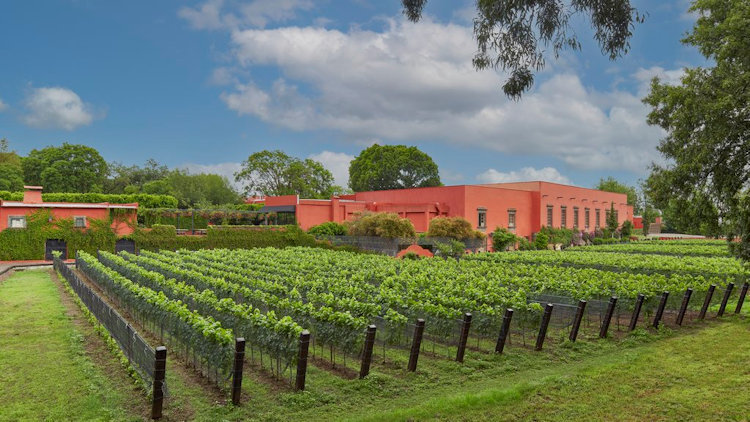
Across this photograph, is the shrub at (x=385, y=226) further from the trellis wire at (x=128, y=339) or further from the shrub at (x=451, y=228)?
the trellis wire at (x=128, y=339)

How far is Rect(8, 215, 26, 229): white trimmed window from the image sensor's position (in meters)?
31.5

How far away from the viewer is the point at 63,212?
1299 inches

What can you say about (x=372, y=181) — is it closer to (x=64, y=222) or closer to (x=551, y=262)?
(x=64, y=222)

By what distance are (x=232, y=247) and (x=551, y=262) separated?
2338cm

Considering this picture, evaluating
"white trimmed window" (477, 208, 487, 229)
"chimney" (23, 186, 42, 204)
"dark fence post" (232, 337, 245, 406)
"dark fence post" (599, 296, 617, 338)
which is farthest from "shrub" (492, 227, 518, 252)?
"dark fence post" (232, 337, 245, 406)

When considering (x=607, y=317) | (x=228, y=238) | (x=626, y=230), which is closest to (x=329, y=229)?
(x=228, y=238)

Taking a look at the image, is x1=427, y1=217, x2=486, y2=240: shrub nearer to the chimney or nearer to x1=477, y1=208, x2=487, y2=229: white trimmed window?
x1=477, y1=208, x2=487, y2=229: white trimmed window

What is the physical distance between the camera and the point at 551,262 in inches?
931

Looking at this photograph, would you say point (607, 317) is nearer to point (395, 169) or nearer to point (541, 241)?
point (541, 241)

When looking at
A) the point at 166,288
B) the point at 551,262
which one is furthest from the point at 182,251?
the point at 551,262

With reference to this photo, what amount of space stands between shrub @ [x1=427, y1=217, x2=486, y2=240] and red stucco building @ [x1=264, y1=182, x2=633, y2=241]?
4.09 meters

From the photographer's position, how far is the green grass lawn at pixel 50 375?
283 inches

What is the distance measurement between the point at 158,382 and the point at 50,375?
3328 mm

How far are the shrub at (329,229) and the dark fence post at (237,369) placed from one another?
112 feet
